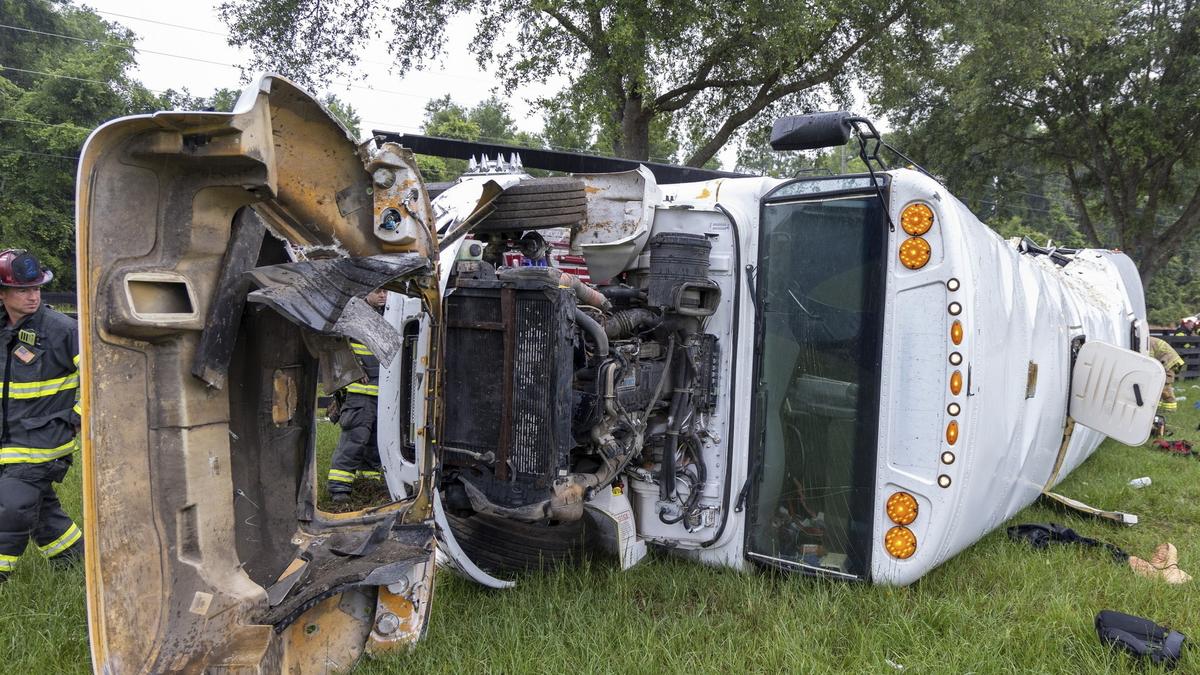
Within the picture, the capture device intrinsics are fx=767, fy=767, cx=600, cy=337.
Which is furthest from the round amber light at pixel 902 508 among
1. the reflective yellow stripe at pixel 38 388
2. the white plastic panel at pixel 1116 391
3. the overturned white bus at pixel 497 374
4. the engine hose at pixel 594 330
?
the reflective yellow stripe at pixel 38 388

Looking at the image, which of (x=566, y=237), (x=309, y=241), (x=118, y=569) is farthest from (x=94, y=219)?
(x=566, y=237)

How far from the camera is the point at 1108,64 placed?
14.1 metres

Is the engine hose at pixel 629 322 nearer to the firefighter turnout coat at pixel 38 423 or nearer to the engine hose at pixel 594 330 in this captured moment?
the engine hose at pixel 594 330

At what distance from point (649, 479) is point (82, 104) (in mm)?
A: 26159

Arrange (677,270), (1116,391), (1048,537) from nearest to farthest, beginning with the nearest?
1. (677,270)
2. (1048,537)
3. (1116,391)

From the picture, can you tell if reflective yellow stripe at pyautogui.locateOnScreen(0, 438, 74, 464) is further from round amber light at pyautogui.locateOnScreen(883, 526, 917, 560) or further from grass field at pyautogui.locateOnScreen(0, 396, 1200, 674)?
round amber light at pyautogui.locateOnScreen(883, 526, 917, 560)

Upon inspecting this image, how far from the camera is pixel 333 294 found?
230 cm

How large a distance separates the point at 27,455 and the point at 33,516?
0.31 m

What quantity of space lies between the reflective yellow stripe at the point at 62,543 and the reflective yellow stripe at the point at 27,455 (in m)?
0.42

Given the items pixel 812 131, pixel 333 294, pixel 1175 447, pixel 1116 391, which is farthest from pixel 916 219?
pixel 1175 447

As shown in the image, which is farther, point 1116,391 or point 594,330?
point 1116,391

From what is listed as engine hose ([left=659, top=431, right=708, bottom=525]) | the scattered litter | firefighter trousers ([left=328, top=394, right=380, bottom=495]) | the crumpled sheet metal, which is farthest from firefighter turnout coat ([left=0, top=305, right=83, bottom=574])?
the scattered litter

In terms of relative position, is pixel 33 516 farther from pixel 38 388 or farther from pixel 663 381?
pixel 663 381

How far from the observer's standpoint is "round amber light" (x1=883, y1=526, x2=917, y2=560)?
10.5 feet
